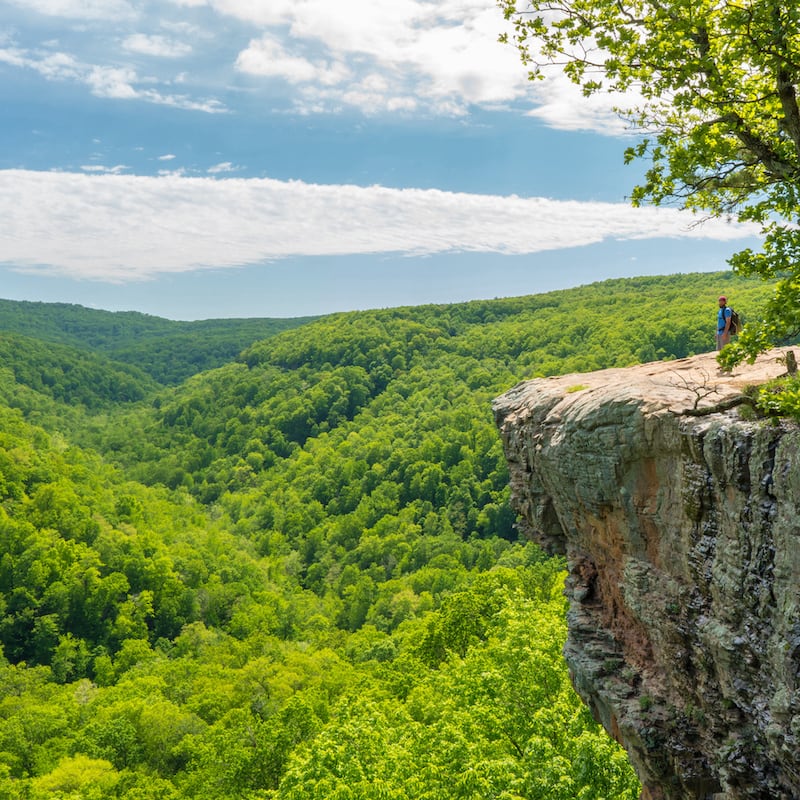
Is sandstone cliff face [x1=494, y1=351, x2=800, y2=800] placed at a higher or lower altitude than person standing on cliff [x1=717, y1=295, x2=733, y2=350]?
lower

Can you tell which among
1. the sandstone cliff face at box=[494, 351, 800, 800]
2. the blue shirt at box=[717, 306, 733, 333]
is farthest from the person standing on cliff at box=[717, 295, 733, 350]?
the sandstone cliff face at box=[494, 351, 800, 800]

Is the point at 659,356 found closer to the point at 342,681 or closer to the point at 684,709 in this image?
the point at 342,681

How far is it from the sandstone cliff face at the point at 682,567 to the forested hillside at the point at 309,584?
5.15 meters

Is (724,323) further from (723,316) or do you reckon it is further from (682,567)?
(682,567)

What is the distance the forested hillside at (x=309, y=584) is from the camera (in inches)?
875

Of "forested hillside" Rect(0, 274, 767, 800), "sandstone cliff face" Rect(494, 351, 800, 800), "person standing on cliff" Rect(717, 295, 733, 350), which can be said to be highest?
"person standing on cliff" Rect(717, 295, 733, 350)

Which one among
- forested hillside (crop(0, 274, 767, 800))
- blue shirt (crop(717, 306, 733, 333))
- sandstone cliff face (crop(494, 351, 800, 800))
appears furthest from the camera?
forested hillside (crop(0, 274, 767, 800))

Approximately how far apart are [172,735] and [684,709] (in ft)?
134

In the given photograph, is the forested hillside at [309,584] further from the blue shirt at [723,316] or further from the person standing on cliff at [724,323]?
the blue shirt at [723,316]

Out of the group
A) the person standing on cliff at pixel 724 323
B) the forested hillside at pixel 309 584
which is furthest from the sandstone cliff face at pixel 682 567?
the forested hillside at pixel 309 584

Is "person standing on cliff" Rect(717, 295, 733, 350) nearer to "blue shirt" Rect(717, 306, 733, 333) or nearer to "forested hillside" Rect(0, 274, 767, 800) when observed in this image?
"blue shirt" Rect(717, 306, 733, 333)

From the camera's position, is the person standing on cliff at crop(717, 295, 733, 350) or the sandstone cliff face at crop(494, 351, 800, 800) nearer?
the sandstone cliff face at crop(494, 351, 800, 800)

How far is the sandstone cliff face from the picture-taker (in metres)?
8.48

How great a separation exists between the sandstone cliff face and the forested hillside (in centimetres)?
515
